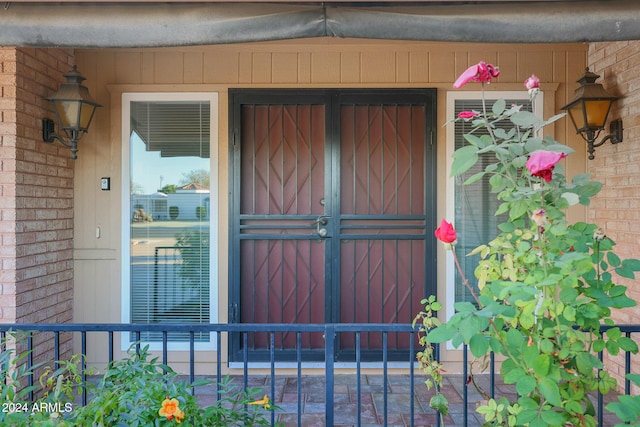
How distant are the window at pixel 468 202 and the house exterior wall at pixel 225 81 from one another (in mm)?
63

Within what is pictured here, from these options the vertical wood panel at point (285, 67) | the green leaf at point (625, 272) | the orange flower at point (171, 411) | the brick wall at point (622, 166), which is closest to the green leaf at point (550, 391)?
the green leaf at point (625, 272)

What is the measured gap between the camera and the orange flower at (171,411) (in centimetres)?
139

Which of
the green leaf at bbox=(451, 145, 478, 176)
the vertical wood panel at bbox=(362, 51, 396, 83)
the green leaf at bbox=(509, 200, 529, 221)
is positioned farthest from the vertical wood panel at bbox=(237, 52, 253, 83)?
the green leaf at bbox=(509, 200, 529, 221)

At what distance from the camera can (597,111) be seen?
302 cm

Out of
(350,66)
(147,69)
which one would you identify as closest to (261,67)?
(350,66)

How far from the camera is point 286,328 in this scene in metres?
1.81

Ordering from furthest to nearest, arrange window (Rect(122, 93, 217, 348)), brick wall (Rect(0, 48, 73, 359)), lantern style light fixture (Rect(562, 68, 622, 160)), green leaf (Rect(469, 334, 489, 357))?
1. window (Rect(122, 93, 217, 348))
2. lantern style light fixture (Rect(562, 68, 622, 160))
3. brick wall (Rect(0, 48, 73, 359))
4. green leaf (Rect(469, 334, 489, 357))

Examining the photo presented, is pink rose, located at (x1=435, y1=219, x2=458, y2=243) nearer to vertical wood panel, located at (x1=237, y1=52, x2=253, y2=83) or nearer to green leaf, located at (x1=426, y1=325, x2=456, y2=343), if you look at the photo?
green leaf, located at (x1=426, y1=325, x2=456, y2=343)

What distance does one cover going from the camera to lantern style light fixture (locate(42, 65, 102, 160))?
3.05 metres

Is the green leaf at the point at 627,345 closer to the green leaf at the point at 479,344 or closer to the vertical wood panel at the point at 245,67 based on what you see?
the green leaf at the point at 479,344

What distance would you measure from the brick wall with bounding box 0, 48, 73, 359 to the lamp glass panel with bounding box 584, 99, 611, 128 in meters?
3.77

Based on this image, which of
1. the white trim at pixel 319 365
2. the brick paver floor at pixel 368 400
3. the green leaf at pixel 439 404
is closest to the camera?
the green leaf at pixel 439 404

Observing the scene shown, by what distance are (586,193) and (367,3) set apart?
1137 mm

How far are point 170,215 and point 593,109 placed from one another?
10.4ft
